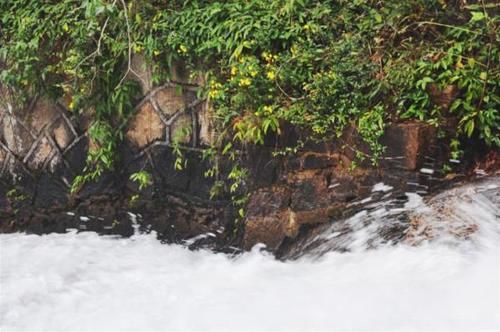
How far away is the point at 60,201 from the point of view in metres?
5.01

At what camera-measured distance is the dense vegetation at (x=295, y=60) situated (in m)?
3.54

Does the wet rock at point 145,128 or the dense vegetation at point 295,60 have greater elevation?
the dense vegetation at point 295,60

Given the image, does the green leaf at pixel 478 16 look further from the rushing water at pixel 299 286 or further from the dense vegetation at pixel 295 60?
the rushing water at pixel 299 286

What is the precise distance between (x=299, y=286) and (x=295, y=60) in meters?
1.40

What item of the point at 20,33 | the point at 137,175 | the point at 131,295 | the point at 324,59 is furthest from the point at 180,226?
the point at 20,33

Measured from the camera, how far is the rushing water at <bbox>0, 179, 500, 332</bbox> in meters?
2.59

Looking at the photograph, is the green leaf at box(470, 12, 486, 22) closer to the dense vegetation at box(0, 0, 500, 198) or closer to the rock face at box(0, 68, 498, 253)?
the dense vegetation at box(0, 0, 500, 198)

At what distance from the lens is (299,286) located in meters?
3.09

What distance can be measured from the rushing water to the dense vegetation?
54cm

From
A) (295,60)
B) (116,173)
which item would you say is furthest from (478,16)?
(116,173)

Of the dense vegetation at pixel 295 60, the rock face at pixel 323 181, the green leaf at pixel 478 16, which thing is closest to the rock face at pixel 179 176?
the rock face at pixel 323 181

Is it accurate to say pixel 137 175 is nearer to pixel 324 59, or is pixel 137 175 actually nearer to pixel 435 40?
pixel 324 59

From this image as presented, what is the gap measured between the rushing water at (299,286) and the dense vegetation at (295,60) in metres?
0.54

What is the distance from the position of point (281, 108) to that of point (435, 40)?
955 millimetres
